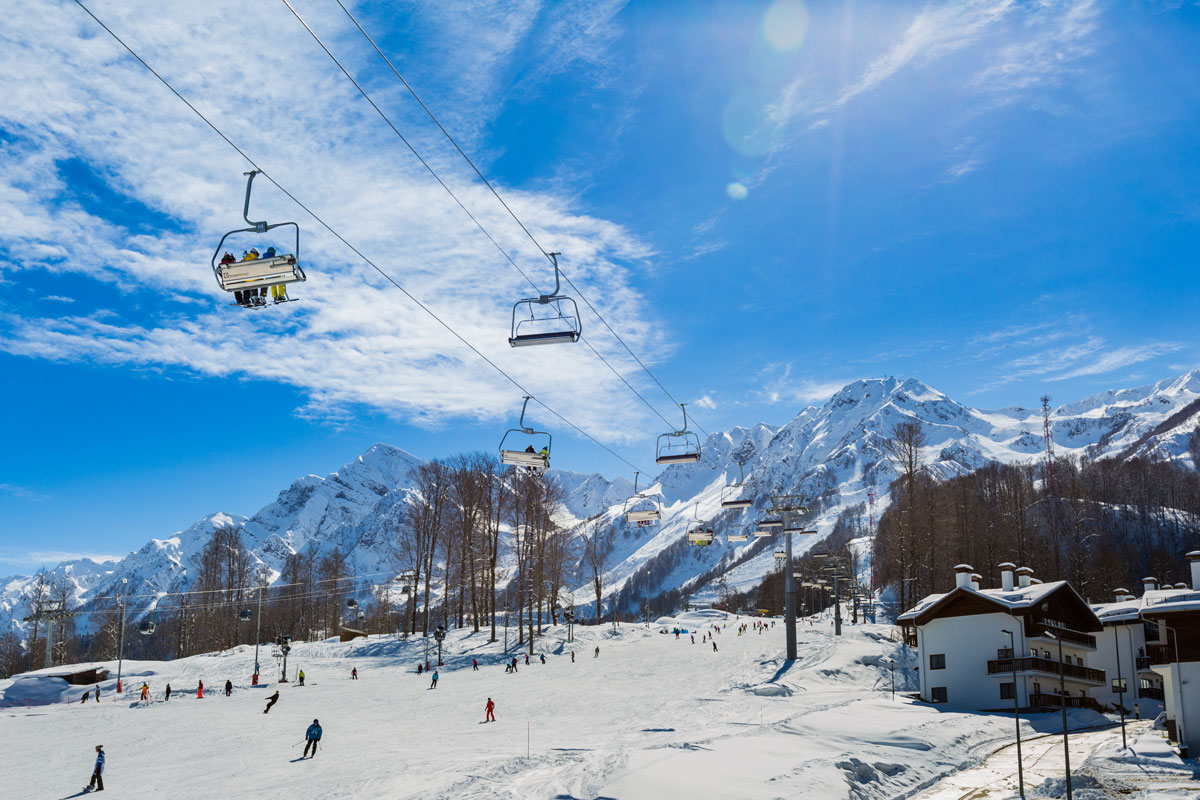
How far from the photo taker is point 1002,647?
56.0m

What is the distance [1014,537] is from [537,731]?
109 meters

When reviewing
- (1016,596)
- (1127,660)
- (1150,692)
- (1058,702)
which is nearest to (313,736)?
(1016,596)

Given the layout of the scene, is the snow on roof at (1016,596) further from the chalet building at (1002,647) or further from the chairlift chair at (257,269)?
the chairlift chair at (257,269)

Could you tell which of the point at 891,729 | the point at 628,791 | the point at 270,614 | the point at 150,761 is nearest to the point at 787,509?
the point at 891,729

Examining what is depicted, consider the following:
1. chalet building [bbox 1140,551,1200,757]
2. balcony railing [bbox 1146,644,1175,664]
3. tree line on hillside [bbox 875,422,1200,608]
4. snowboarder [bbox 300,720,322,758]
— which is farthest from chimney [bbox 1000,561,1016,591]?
snowboarder [bbox 300,720,322,758]

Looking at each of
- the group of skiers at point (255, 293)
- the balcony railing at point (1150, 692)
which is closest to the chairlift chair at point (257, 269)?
the group of skiers at point (255, 293)

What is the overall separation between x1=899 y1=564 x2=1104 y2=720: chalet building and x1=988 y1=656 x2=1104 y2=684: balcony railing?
2 centimetres

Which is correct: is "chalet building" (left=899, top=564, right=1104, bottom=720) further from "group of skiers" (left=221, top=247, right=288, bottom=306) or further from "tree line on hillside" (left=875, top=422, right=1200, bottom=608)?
"group of skiers" (left=221, top=247, right=288, bottom=306)

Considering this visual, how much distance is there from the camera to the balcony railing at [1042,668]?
175 ft

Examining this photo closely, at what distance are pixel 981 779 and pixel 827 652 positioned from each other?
31886mm

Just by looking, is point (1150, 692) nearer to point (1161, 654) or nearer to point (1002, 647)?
point (1002, 647)

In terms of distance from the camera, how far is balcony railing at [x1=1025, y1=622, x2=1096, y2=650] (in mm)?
55438

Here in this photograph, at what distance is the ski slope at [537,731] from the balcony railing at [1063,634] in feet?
17.9

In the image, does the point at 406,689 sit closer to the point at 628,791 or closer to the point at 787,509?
the point at 787,509
